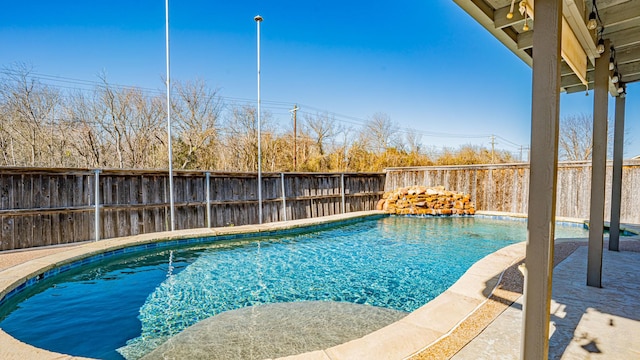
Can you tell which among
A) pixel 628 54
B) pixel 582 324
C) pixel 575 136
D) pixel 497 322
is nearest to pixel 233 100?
pixel 628 54

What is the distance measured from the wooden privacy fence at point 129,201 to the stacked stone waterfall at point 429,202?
286cm

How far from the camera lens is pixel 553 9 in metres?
1.36

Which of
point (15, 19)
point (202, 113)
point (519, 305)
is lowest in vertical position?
point (519, 305)

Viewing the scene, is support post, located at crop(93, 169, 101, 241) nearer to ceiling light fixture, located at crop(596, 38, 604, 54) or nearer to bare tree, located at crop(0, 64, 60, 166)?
bare tree, located at crop(0, 64, 60, 166)

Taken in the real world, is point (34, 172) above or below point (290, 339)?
above

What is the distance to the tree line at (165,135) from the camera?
33.2 ft

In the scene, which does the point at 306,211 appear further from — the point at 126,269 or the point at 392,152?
the point at 392,152

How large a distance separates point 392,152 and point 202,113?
914 centimetres

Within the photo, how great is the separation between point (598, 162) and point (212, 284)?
179 inches

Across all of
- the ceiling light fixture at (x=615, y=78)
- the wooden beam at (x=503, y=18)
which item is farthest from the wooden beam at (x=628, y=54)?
the wooden beam at (x=503, y=18)

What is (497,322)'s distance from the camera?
2.29m

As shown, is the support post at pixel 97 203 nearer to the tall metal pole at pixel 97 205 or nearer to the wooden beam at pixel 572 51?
the tall metal pole at pixel 97 205

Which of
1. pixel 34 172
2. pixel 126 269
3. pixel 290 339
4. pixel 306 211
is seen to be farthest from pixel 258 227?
pixel 290 339

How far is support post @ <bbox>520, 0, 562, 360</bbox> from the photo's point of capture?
4.39ft
